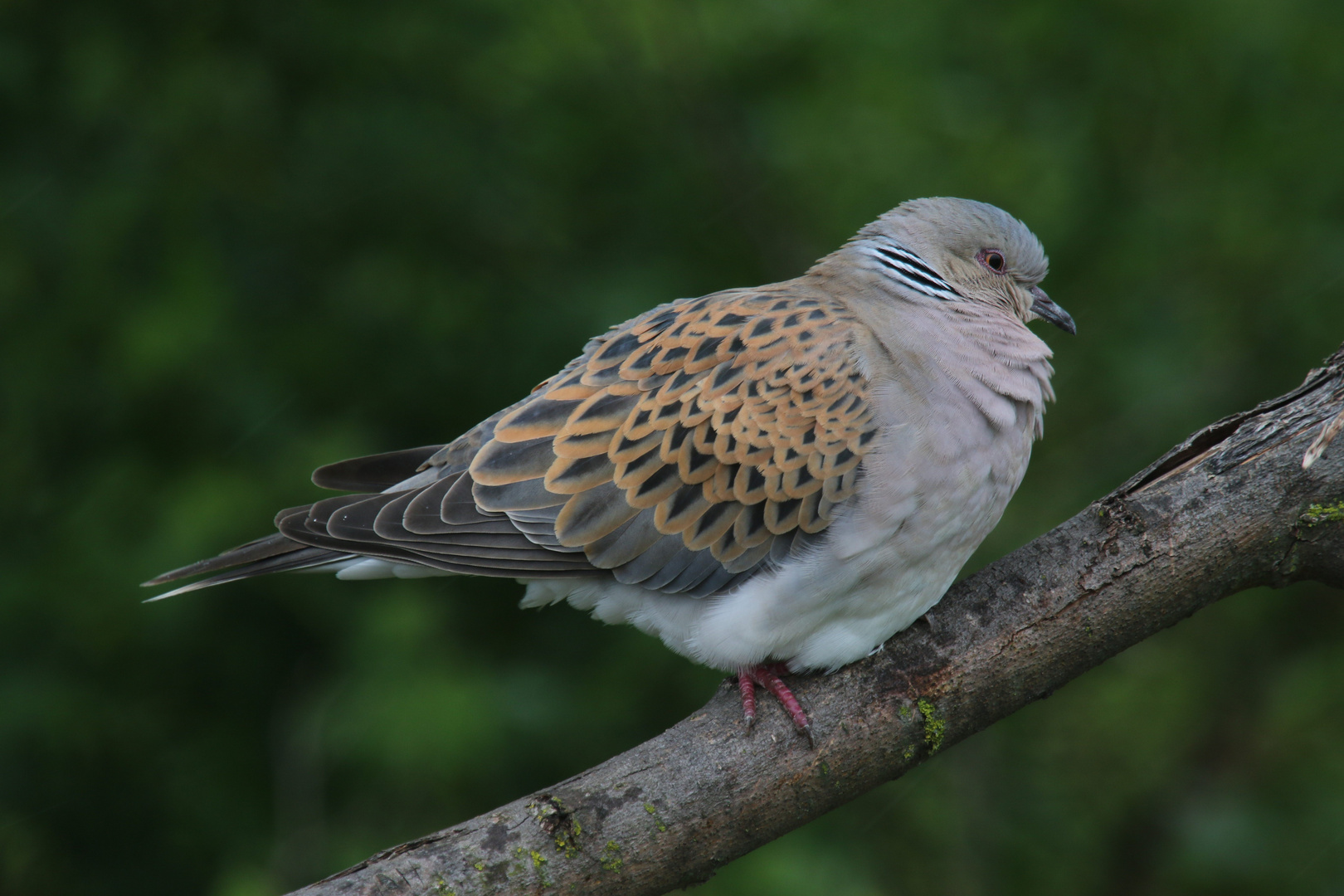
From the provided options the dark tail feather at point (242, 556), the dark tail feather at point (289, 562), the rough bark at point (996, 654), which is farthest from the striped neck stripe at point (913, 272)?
the dark tail feather at point (242, 556)

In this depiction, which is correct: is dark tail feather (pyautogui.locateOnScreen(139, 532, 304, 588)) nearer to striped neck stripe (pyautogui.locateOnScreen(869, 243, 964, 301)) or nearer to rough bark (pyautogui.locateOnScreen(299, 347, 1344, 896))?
rough bark (pyautogui.locateOnScreen(299, 347, 1344, 896))

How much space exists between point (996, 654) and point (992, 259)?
1185 millimetres

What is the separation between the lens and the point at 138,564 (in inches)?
148

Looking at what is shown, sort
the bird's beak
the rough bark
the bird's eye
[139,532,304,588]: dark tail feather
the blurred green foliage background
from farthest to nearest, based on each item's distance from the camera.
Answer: the blurred green foliage background < the bird's beak < the bird's eye < [139,532,304,588]: dark tail feather < the rough bark

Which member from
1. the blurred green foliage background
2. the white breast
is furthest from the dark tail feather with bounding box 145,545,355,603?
the white breast

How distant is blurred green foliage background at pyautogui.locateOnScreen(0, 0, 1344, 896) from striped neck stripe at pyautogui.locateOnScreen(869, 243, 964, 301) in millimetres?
1061

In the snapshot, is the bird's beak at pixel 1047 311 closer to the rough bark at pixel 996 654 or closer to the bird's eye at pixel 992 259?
the bird's eye at pixel 992 259

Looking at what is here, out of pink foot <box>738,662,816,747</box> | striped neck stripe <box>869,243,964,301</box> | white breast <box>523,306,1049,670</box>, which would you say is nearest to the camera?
pink foot <box>738,662,816,747</box>

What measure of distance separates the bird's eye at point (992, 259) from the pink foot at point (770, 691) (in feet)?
4.13

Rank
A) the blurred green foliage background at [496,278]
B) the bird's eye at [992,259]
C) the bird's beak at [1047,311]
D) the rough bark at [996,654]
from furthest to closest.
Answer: the blurred green foliage background at [496,278]
the bird's beak at [1047,311]
the bird's eye at [992,259]
the rough bark at [996,654]

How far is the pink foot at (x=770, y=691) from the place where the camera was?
2.42m

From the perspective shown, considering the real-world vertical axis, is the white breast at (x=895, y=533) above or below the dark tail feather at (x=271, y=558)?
below

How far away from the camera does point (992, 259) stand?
10.2ft

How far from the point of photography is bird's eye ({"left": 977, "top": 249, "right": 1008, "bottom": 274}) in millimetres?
3082
